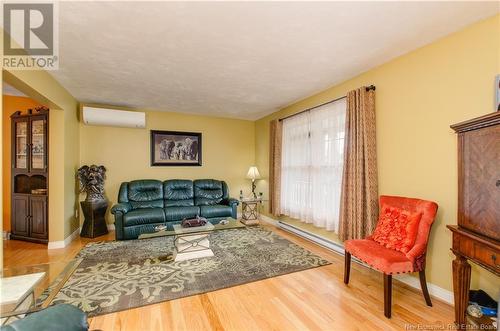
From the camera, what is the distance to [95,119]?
4.16m

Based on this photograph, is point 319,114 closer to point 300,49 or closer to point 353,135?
point 353,135

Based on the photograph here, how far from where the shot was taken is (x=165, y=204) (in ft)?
14.8

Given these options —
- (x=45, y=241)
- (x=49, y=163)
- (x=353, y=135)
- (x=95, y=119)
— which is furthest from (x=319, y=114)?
(x=45, y=241)

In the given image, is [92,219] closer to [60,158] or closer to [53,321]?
[60,158]

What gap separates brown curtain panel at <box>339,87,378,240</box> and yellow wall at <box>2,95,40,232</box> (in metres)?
5.28

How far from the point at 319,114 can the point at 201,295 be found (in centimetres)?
306

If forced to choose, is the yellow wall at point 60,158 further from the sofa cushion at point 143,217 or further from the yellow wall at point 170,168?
the sofa cushion at point 143,217

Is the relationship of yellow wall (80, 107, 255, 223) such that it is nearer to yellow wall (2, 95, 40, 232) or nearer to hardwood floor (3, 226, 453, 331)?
yellow wall (2, 95, 40, 232)

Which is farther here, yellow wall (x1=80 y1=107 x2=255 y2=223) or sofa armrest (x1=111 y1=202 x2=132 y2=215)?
yellow wall (x1=80 y1=107 x2=255 y2=223)

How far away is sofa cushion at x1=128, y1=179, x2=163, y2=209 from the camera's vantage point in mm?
4336

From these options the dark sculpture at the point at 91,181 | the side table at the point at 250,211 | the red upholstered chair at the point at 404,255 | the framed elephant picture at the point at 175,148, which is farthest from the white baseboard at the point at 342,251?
the dark sculpture at the point at 91,181

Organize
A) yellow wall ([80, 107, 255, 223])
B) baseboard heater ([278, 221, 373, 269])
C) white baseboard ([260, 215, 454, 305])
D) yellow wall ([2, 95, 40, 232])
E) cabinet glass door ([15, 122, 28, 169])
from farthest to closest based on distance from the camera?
yellow wall ([80, 107, 255, 223])
yellow wall ([2, 95, 40, 232])
cabinet glass door ([15, 122, 28, 169])
baseboard heater ([278, 221, 373, 269])
white baseboard ([260, 215, 454, 305])

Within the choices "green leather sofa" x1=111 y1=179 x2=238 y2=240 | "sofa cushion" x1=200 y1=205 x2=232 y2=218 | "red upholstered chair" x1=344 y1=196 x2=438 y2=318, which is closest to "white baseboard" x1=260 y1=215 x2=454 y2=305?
"red upholstered chair" x1=344 y1=196 x2=438 y2=318

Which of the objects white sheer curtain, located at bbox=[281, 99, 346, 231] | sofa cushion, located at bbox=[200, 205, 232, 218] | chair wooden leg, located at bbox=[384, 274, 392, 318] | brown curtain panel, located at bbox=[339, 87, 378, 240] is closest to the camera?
chair wooden leg, located at bbox=[384, 274, 392, 318]
